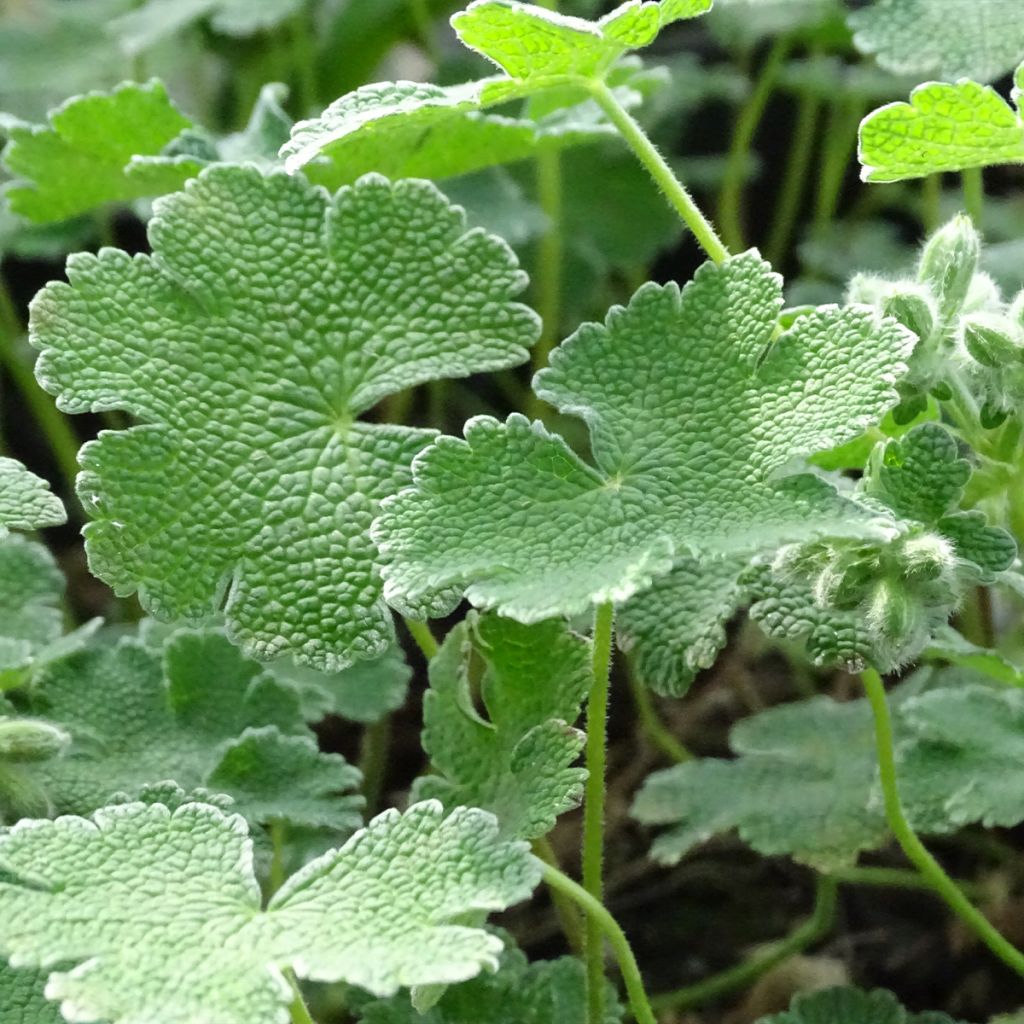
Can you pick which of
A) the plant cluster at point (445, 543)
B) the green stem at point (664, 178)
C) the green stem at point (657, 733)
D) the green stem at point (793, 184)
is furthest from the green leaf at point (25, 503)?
the green stem at point (793, 184)

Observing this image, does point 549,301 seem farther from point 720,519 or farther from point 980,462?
point 720,519

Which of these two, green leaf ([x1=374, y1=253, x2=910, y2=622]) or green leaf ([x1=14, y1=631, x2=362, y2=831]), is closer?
green leaf ([x1=374, y1=253, x2=910, y2=622])

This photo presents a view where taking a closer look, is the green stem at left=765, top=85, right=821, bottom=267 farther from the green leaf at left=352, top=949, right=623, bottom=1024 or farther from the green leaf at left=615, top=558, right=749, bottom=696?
the green leaf at left=352, top=949, right=623, bottom=1024

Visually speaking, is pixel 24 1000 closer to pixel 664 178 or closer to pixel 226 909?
pixel 226 909

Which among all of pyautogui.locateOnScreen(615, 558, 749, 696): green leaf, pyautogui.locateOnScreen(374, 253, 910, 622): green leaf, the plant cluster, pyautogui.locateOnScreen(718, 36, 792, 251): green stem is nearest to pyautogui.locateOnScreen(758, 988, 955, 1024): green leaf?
the plant cluster

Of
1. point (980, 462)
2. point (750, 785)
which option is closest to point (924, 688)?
point (750, 785)

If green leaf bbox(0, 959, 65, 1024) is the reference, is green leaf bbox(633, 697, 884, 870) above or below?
below
